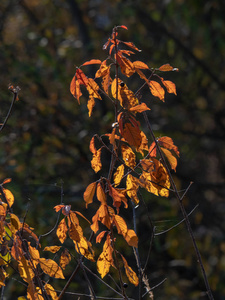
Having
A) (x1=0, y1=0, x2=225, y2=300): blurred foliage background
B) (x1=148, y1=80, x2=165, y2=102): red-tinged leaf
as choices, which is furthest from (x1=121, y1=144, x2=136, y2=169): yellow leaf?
(x1=0, y1=0, x2=225, y2=300): blurred foliage background

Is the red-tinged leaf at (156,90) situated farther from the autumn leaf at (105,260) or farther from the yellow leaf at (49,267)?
the yellow leaf at (49,267)

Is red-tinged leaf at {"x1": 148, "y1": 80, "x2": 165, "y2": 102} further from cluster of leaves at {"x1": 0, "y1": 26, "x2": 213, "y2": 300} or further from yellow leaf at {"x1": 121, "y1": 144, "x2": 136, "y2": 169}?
yellow leaf at {"x1": 121, "y1": 144, "x2": 136, "y2": 169}

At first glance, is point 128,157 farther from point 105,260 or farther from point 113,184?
point 105,260

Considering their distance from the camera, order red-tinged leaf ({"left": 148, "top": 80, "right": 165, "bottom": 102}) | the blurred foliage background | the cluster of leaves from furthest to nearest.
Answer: the blurred foliage background < red-tinged leaf ({"left": 148, "top": 80, "right": 165, "bottom": 102}) < the cluster of leaves

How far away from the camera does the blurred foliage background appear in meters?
4.23

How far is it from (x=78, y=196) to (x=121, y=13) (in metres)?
1.87

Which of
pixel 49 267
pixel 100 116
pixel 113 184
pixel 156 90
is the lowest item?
pixel 100 116

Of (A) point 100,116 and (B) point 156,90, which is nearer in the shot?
(B) point 156,90

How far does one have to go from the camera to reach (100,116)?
14.7 feet

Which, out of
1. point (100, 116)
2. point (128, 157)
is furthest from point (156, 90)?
point (100, 116)

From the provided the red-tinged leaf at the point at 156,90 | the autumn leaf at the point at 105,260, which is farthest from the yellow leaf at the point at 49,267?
the red-tinged leaf at the point at 156,90

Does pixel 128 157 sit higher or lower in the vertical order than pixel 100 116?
higher

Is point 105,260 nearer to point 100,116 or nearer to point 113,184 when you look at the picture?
point 113,184

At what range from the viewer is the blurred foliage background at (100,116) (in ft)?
13.9
